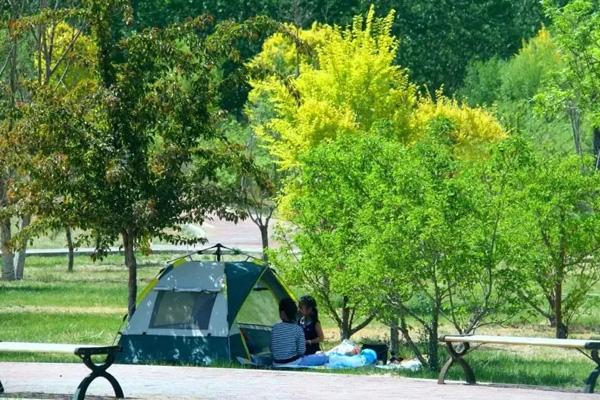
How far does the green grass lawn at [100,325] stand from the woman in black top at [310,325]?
1.71 m

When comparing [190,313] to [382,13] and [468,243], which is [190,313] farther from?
[382,13]

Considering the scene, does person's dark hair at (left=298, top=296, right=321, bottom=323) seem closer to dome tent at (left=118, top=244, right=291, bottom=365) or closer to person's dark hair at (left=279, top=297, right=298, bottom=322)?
person's dark hair at (left=279, top=297, right=298, bottom=322)

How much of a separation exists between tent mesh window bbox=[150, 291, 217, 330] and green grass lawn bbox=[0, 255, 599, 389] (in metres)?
1.25

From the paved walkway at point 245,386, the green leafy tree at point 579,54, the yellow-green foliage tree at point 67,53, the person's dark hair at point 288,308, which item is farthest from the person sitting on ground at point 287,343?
the yellow-green foliage tree at point 67,53

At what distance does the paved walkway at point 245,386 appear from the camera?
1535 cm

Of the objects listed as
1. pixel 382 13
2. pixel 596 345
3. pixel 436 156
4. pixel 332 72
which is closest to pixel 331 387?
pixel 596 345

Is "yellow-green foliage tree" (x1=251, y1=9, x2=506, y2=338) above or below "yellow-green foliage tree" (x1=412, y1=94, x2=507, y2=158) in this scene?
below

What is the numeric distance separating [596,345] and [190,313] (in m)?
6.82

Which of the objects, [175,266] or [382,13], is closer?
[175,266]

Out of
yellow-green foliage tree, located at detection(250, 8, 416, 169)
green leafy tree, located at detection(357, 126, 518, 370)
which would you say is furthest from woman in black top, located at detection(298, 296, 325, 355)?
yellow-green foliage tree, located at detection(250, 8, 416, 169)

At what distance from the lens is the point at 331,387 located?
16.3m

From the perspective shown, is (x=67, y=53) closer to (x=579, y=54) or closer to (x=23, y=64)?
(x=579, y=54)

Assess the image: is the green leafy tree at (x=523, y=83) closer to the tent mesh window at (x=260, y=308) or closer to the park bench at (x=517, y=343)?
the tent mesh window at (x=260, y=308)

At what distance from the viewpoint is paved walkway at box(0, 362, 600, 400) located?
15352mm
